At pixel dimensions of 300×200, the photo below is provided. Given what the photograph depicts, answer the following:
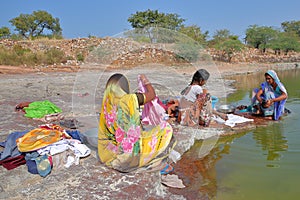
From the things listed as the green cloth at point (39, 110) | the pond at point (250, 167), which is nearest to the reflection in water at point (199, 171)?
the pond at point (250, 167)

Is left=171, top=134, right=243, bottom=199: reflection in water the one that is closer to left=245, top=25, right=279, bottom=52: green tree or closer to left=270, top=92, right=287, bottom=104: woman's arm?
left=270, top=92, right=287, bottom=104: woman's arm

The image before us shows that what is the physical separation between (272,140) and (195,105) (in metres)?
1.54

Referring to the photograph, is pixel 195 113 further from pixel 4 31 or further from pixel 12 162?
pixel 4 31

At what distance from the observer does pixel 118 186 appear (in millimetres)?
2955

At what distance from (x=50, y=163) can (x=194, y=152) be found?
7.32ft

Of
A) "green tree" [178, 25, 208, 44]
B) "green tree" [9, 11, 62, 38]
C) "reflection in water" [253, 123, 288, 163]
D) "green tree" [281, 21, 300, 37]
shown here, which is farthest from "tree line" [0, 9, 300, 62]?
"reflection in water" [253, 123, 288, 163]

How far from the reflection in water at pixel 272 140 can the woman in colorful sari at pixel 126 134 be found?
6.99 feet

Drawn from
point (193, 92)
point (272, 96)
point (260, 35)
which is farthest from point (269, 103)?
point (260, 35)

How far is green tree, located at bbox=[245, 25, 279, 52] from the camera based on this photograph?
37.0 metres

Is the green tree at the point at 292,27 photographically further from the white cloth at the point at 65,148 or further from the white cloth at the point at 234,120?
the white cloth at the point at 65,148

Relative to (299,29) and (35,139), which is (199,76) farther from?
(299,29)

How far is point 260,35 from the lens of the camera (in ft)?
125

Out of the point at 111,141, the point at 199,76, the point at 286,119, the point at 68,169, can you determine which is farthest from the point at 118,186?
the point at 286,119

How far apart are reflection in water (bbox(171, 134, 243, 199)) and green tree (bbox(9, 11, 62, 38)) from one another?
3511cm
